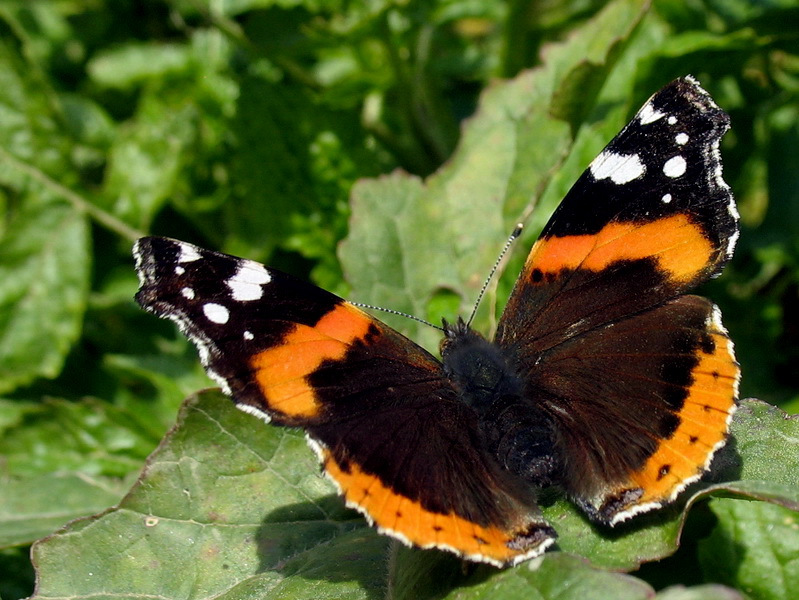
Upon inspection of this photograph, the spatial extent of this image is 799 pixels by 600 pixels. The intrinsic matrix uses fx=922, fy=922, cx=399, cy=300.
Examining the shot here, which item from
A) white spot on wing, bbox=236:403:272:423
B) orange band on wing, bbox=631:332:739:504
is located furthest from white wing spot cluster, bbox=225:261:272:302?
orange band on wing, bbox=631:332:739:504

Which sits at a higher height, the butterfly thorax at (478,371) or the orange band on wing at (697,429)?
the butterfly thorax at (478,371)

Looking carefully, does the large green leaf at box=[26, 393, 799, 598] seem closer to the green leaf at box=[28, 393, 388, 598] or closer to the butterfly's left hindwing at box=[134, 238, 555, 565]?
the green leaf at box=[28, 393, 388, 598]

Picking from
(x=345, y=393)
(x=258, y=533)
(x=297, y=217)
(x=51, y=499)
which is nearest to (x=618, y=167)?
(x=345, y=393)

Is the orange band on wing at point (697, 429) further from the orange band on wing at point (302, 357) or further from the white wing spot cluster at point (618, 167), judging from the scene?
the orange band on wing at point (302, 357)

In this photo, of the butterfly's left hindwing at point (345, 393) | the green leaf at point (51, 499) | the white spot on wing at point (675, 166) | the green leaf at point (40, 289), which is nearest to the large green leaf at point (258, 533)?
the butterfly's left hindwing at point (345, 393)

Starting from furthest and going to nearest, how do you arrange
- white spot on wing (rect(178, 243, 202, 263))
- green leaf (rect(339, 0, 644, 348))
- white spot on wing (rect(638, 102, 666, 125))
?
1. green leaf (rect(339, 0, 644, 348))
2. white spot on wing (rect(638, 102, 666, 125))
3. white spot on wing (rect(178, 243, 202, 263))

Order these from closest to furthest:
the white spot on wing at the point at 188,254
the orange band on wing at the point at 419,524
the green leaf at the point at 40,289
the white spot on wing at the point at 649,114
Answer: the orange band on wing at the point at 419,524 < the white spot on wing at the point at 188,254 < the white spot on wing at the point at 649,114 < the green leaf at the point at 40,289
